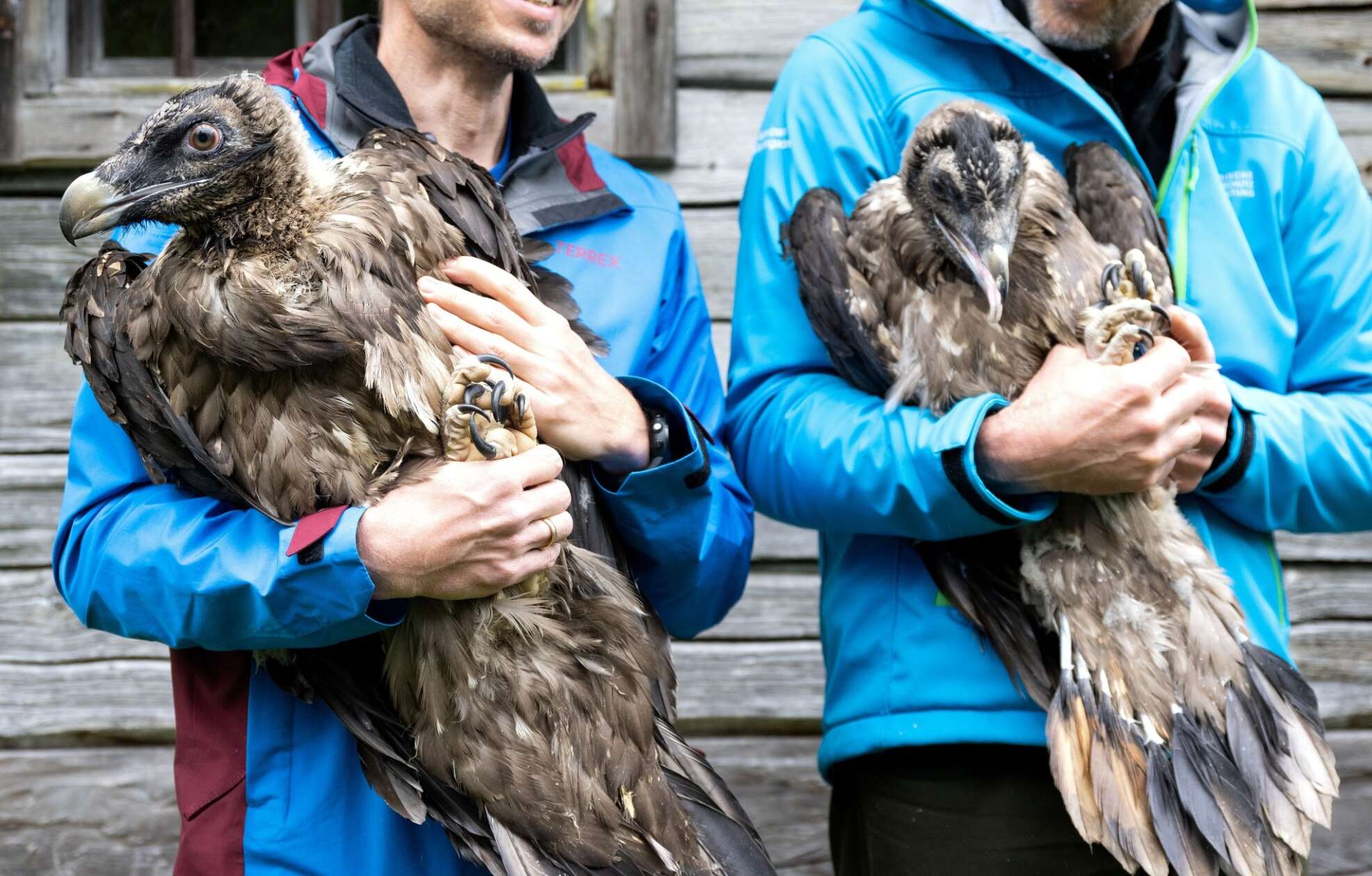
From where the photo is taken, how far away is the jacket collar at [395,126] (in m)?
2.43

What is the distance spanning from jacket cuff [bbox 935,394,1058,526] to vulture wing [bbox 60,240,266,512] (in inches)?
46.2

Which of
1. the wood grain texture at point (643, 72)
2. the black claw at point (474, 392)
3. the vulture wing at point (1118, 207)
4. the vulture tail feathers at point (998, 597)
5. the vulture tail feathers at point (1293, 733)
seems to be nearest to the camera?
the black claw at point (474, 392)

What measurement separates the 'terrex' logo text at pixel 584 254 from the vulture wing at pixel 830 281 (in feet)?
1.15

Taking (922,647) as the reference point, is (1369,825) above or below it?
below

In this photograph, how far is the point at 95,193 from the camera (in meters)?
2.07

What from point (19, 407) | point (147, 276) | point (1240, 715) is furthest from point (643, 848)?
point (19, 407)

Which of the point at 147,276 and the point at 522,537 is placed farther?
the point at 147,276

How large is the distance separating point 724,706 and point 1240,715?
185cm

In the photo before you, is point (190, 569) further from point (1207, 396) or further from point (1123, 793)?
point (1207, 396)

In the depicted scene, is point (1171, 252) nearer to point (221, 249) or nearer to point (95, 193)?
point (221, 249)

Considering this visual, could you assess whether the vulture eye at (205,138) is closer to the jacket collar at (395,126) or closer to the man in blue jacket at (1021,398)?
the jacket collar at (395,126)

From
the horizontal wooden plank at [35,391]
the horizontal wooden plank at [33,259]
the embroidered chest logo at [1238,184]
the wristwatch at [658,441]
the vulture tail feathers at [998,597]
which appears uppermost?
the embroidered chest logo at [1238,184]

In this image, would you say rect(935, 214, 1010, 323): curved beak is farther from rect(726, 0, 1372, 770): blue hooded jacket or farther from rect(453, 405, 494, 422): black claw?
rect(453, 405, 494, 422): black claw

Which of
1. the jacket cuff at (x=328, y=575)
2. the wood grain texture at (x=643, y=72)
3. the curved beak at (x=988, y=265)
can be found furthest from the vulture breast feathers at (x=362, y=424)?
the wood grain texture at (x=643, y=72)
